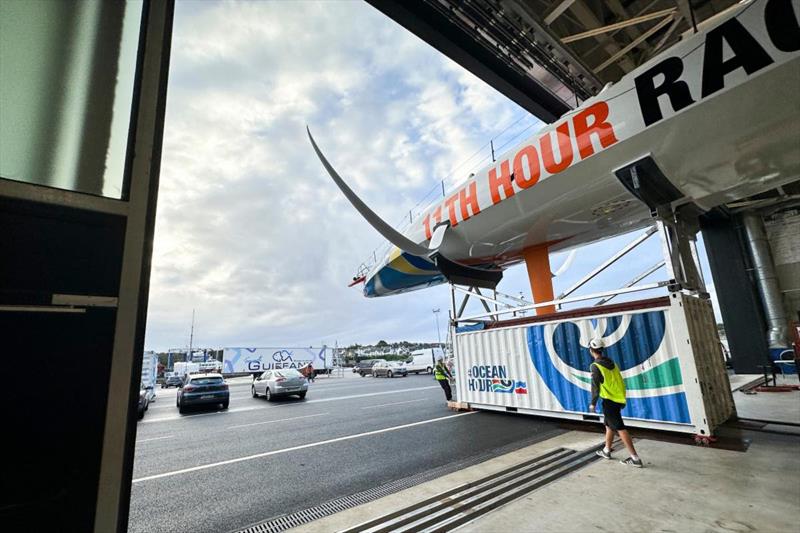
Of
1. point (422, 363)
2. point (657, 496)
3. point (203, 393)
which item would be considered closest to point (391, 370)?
point (422, 363)

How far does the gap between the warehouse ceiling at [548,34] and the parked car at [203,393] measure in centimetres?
1404

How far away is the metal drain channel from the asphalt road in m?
1.00

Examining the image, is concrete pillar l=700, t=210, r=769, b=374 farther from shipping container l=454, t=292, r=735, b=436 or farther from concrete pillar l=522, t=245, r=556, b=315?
concrete pillar l=522, t=245, r=556, b=315

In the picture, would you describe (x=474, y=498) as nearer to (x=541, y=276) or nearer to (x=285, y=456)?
(x=285, y=456)

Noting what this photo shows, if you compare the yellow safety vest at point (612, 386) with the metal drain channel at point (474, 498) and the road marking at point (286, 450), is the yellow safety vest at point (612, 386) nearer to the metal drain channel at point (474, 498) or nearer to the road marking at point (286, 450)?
the metal drain channel at point (474, 498)

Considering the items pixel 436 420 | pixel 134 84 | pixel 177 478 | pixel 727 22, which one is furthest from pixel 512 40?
pixel 177 478

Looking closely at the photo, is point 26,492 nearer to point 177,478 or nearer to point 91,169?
point 91,169

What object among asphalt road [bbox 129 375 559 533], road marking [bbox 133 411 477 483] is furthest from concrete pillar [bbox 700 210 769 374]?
road marking [bbox 133 411 477 483]

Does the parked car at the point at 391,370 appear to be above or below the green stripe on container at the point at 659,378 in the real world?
below

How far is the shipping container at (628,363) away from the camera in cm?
582

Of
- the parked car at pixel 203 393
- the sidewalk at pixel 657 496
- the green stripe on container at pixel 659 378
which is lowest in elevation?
the sidewalk at pixel 657 496

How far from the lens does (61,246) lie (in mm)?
1297

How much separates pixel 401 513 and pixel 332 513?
0.78m

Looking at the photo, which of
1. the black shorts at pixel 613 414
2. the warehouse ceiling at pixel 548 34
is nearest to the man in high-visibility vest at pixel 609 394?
the black shorts at pixel 613 414
